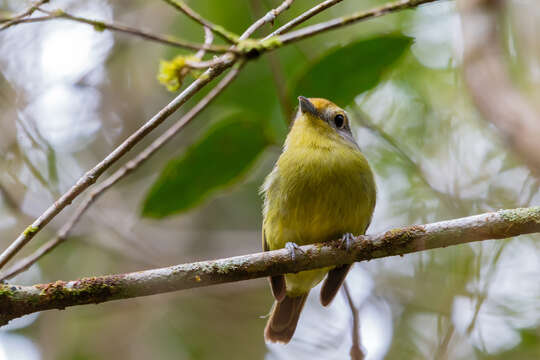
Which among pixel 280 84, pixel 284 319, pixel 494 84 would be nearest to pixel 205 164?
pixel 280 84

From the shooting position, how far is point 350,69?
10.3 ft

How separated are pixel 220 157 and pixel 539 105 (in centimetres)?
167

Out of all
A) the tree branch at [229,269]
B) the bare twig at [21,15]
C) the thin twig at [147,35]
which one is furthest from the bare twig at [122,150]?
the bare twig at [21,15]

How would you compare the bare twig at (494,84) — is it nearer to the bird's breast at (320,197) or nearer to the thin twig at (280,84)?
the bird's breast at (320,197)

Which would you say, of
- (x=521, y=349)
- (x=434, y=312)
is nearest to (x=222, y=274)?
(x=434, y=312)

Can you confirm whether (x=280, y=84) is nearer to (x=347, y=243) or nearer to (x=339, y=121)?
(x=339, y=121)

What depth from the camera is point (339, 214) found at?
3.12 m

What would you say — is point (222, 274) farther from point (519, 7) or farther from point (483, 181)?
point (519, 7)

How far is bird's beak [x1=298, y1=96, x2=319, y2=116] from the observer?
3.30 m

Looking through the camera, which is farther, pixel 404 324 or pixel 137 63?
pixel 137 63

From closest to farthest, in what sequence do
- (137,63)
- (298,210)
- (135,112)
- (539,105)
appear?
(539,105) → (298,210) → (135,112) → (137,63)

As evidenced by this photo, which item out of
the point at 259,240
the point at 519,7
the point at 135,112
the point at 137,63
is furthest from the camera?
the point at 137,63

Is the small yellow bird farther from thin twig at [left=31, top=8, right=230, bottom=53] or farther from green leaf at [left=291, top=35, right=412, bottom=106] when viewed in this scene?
thin twig at [left=31, top=8, right=230, bottom=53]

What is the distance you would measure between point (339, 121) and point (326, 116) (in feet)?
0.42
